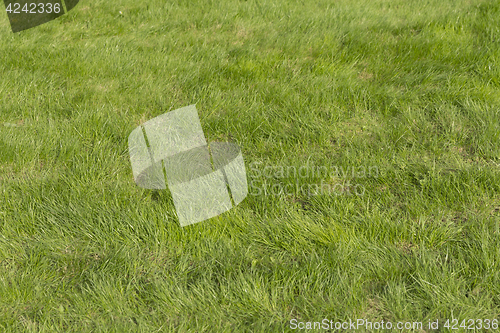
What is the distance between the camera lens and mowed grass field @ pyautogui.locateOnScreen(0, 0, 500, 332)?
1938 mm

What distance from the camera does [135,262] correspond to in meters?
2.11

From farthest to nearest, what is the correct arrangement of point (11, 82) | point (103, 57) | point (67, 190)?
point (103, 57)
point (11, 82)
point (67, 190)

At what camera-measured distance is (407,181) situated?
2.52 m

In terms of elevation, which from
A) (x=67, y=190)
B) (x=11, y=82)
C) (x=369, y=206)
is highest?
(x=11, y=82)

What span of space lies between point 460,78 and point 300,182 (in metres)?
1.70

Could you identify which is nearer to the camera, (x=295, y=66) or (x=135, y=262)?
(x=135, y=262)

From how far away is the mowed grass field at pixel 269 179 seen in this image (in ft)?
6.36

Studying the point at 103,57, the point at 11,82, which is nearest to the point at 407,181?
the point at 103,57

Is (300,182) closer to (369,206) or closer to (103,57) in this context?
(369,206)

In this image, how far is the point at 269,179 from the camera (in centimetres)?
260

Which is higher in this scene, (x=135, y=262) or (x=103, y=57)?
(x=103, y=57)

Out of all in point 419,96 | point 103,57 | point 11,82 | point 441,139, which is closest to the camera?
point 441,139

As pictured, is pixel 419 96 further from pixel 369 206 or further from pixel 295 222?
pixel 295 222

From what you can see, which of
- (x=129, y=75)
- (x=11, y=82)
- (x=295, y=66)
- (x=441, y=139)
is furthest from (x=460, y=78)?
(x=11, y=82)
